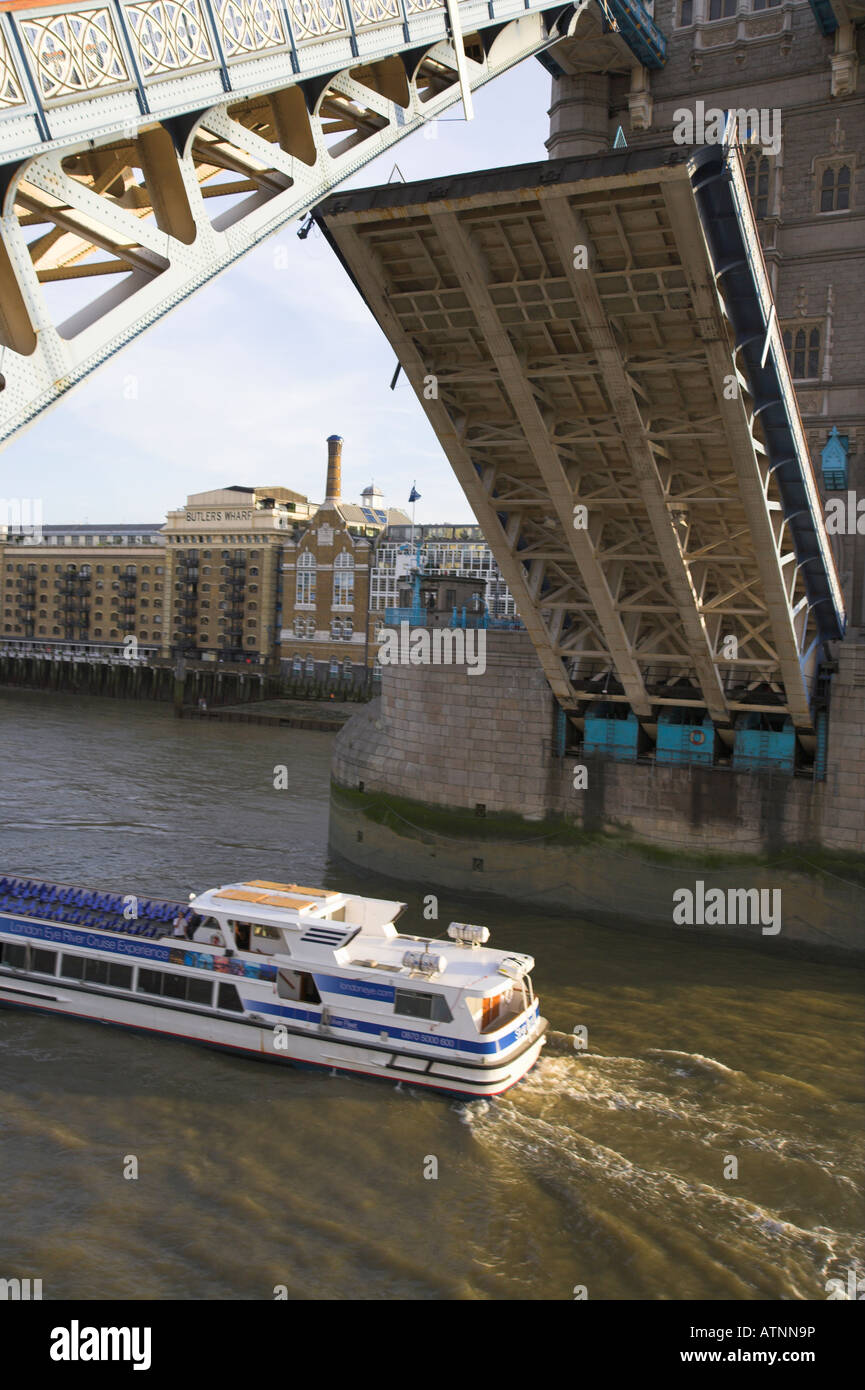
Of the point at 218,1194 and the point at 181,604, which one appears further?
the point at 181,604

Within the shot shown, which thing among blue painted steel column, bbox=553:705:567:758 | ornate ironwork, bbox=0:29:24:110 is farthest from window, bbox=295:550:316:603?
ornate ironwork, bbox=0:29:24:110

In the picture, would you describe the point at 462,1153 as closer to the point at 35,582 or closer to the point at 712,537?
the point at 712,537

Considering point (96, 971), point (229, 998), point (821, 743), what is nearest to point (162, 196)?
point (229, 998)

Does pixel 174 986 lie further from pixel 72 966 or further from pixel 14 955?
pixel 14 955

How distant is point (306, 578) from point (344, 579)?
4.04 metres

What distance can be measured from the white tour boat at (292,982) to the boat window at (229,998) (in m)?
0.02

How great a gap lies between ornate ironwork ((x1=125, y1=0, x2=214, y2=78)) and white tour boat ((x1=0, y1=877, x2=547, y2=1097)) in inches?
477

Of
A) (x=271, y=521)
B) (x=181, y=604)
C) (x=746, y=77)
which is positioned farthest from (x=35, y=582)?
(x=746, y=77)

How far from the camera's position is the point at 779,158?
91.5ft

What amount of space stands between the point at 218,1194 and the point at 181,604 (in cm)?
8347

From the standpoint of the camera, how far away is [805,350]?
28156mm

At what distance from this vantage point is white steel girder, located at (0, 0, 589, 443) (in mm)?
5951

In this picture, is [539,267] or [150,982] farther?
[150,982]
